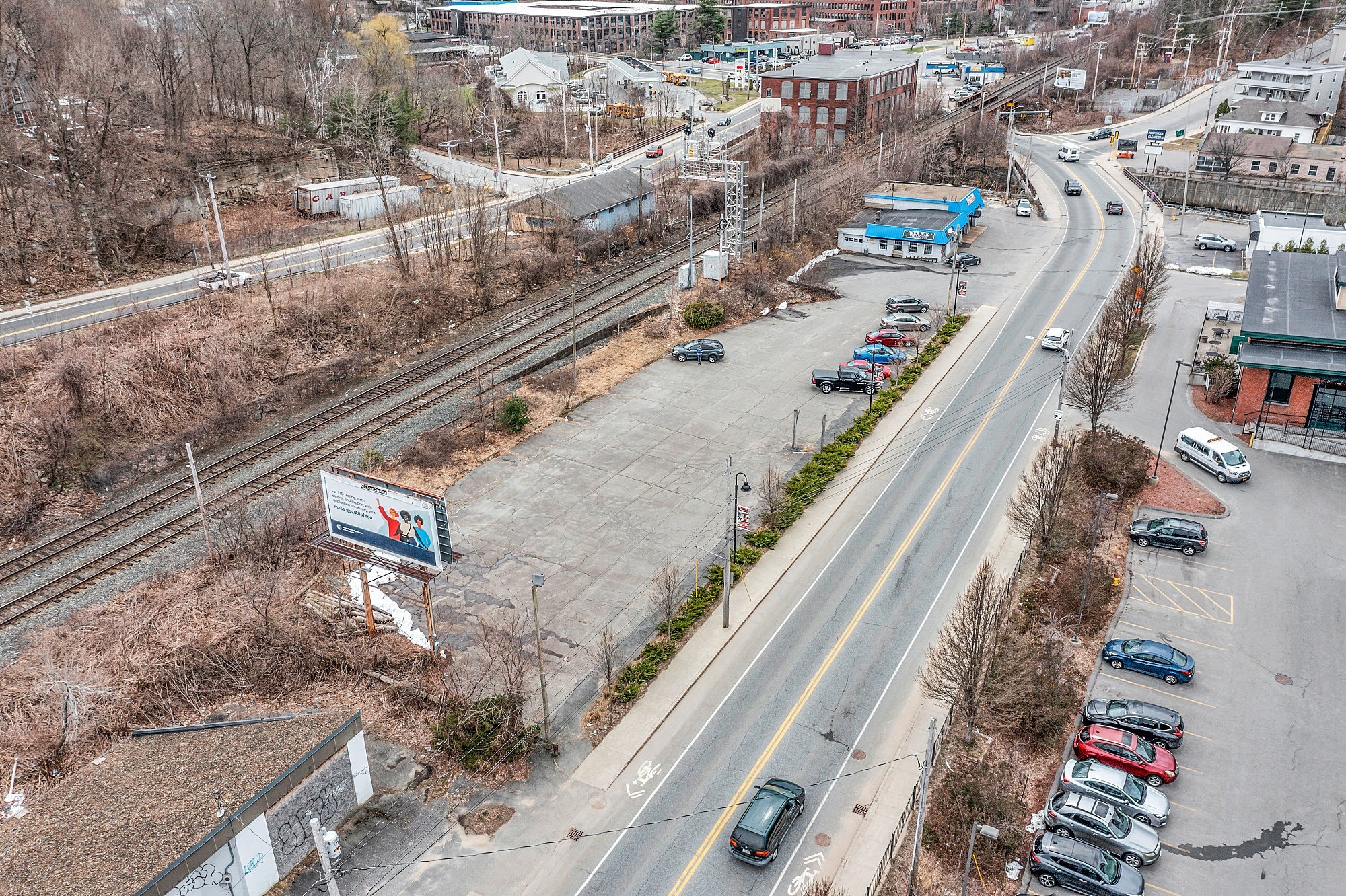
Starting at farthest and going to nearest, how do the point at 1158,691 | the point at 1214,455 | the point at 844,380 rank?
→ the point at 844,380 < the point at 1214,455 < the point at 1158,691

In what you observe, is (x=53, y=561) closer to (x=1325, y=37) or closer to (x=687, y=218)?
(x=687, y=218)

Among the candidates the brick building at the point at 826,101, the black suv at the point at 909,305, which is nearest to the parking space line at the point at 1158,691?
the black suv at the point at 909,305

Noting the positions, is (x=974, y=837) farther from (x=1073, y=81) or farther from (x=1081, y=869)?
(x=1073, y=81)

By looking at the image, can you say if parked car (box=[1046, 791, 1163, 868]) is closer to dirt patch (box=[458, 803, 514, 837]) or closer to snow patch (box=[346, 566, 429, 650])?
dirt patch (box=[458, 803, 514, 837])

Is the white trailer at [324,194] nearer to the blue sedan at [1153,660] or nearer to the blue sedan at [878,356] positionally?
the blue sedan at [878,356]

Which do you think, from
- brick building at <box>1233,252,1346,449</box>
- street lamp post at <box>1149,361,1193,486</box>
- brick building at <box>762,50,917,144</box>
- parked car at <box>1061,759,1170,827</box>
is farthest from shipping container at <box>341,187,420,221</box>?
parked car at <box>1061,759,1170,827</box>

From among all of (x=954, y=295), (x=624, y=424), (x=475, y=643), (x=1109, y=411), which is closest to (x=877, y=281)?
(x=954, y=295)

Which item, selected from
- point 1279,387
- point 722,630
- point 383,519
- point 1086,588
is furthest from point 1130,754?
point 1279,387
